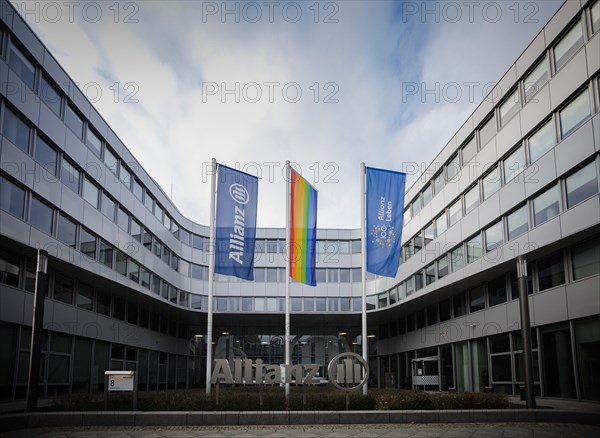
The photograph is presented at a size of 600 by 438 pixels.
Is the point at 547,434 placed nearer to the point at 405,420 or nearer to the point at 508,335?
the point at 405,420

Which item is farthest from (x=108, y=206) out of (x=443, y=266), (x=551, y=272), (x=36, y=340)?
(x=551, y=272)

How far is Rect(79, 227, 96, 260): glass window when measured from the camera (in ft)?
92.2

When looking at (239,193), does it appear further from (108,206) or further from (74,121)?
(108,206)

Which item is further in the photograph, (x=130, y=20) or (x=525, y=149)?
(x=525, y=149)

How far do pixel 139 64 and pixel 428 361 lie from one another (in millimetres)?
25436

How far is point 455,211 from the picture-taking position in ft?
111

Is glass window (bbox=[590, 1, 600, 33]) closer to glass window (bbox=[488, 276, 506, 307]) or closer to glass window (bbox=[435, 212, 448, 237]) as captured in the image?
glass window (bbox=[488, 276, 506, 307])

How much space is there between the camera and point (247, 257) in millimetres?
23172

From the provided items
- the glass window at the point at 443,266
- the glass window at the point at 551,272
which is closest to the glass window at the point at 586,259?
the glass window at the point at 551,272

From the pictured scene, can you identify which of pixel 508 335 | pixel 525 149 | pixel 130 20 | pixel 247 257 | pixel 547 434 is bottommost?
pixel 547 434

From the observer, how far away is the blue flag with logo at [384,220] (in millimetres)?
23609

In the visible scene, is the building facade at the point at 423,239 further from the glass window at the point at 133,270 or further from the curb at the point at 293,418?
the curb at the point at 293,418

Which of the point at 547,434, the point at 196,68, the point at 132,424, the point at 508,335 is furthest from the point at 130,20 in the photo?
the point at 508,335

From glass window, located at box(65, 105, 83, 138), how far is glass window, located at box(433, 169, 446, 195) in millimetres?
19738
